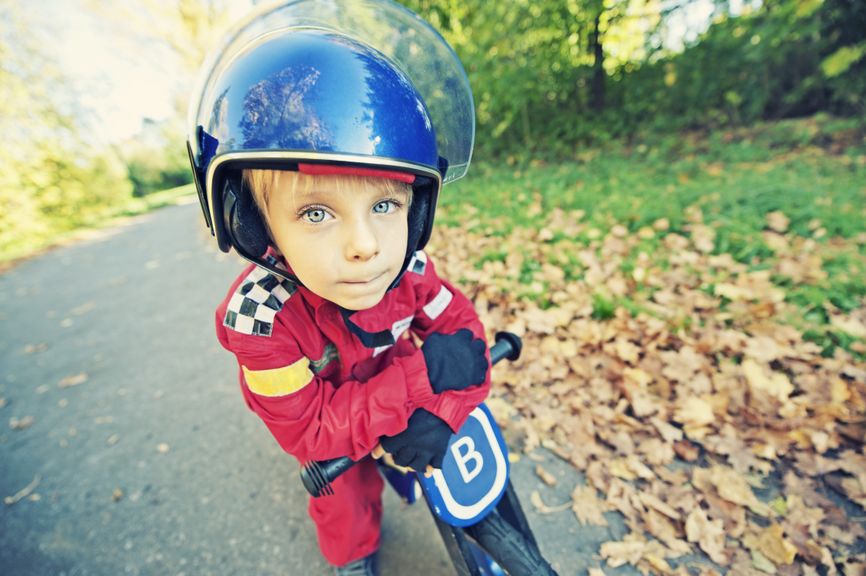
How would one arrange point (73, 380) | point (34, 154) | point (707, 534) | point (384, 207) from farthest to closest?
point (34, 154) < point (73, 380) < point (707, 534) < point (384, 207)

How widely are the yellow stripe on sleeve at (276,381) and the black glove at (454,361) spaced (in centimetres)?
34

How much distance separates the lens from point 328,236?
2.78 feet

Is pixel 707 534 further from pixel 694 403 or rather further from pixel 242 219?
pixel 242 219

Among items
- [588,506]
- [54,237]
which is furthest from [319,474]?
[54,237]

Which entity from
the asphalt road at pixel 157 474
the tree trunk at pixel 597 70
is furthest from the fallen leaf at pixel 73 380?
the tree trunk at pixel 597 70

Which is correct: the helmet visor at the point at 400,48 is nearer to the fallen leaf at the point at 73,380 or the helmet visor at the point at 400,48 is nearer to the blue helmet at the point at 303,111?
the blue helmet at the point at 303,111

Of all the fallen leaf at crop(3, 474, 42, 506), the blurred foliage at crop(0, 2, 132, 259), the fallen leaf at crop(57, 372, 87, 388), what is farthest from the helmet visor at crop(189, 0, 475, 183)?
the blurred foliage at crop(0, 2, 132, 259)

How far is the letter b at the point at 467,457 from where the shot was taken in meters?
1.13

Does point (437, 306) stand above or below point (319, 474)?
above

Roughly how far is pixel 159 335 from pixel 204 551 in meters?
2.71

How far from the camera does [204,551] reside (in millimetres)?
1770

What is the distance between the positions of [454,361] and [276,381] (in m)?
0.46

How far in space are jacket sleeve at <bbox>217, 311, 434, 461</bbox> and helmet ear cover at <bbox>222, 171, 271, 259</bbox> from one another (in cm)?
21

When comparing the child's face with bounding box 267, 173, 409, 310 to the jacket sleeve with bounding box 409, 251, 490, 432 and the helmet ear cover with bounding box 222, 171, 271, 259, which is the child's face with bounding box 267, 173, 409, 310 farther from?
the jacket sleeve with bounding box 409, 251, 490, 432
